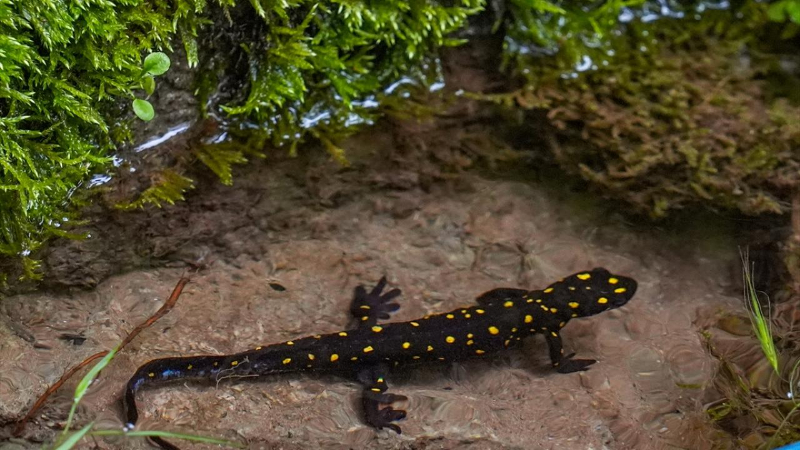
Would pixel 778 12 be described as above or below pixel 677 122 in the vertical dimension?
above

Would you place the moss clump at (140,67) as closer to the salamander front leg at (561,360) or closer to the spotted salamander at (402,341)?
the spotted salamander at (402,341)

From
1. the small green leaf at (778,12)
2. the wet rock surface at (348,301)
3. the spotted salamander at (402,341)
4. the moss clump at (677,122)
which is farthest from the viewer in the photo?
the small green leaf at (778,12)

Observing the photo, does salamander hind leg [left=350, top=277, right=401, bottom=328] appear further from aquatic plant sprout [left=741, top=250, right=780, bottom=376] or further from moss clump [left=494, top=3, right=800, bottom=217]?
aquatic plant sprout [left=741, top=250, right=780, bottom=376]

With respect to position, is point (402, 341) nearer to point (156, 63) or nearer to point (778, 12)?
point (156, 63)

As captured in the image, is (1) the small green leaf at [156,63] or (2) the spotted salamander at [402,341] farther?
(1) the small green leaf at [156,63]

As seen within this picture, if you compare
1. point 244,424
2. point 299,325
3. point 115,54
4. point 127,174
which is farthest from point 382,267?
point 115,54

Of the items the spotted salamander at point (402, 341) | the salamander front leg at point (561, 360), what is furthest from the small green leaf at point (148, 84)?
the salamander front leg at point (561, 360)

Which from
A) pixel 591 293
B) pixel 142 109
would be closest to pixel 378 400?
pixel 591 293

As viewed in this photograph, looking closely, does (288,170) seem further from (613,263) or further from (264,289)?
(613,263)
